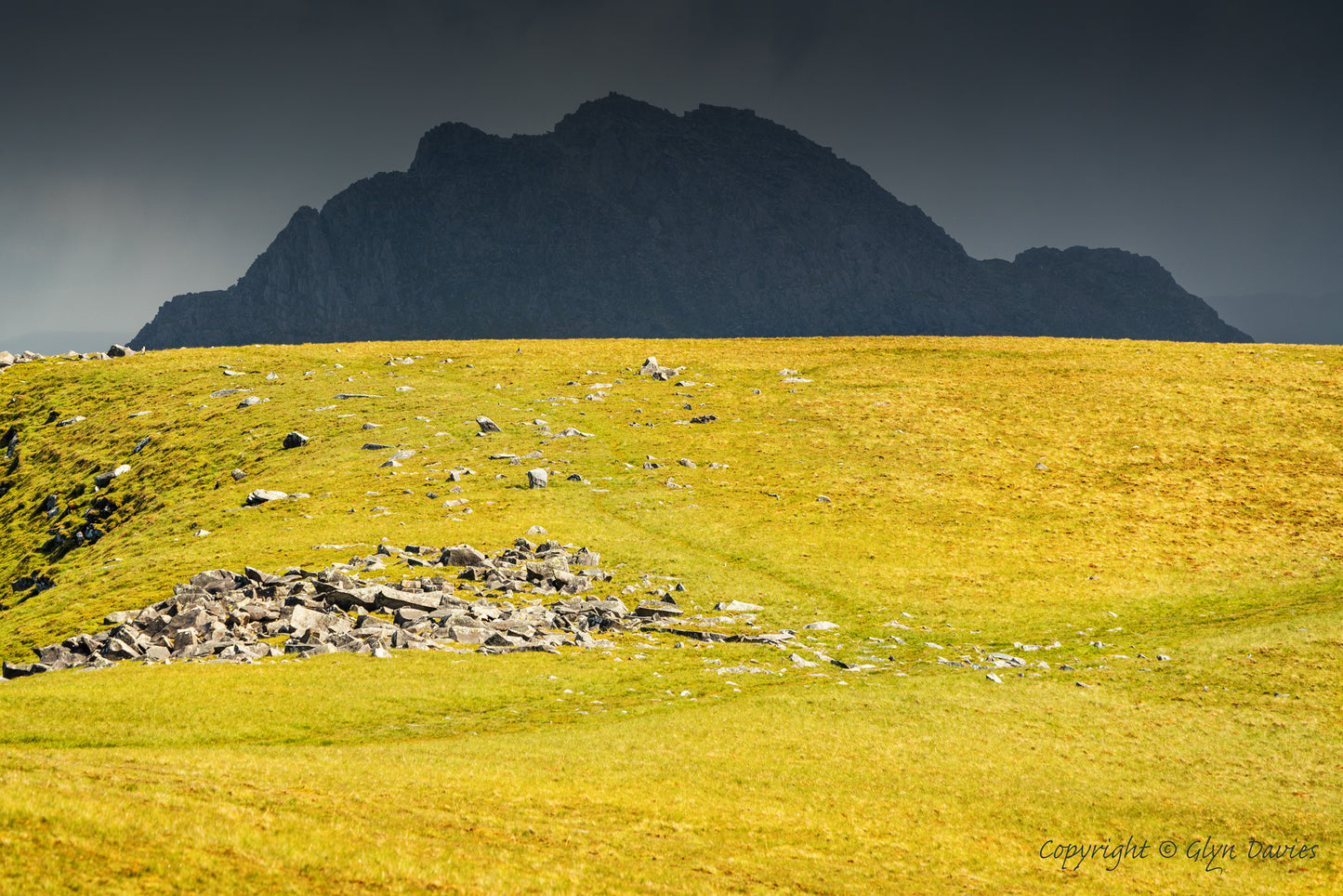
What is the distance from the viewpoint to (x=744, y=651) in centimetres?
4222

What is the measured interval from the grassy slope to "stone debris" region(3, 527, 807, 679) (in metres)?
2.66

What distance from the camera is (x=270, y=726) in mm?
30797

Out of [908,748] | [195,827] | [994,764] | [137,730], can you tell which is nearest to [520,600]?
[137,730]

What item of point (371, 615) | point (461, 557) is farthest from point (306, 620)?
point (461, 557)

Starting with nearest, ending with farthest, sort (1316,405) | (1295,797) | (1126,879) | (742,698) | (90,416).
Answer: (1126,879)
(1295,797)
(742,698)
(1316,405)
(90,416)

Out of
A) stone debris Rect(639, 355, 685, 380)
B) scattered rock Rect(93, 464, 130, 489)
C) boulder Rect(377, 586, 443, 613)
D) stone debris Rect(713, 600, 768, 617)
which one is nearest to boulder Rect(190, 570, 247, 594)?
boulder Rect(377, 586, 443, 613)

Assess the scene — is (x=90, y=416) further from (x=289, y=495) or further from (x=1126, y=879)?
(x=1126, y=879)

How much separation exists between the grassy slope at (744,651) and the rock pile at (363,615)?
282 centimetres

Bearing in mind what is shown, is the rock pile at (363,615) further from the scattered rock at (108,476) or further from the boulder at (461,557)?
the scattered rock at (108,476)

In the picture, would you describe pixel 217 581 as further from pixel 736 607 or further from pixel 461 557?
pixel 736 607

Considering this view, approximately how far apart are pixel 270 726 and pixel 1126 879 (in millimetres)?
28495

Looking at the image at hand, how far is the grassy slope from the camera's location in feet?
69.9

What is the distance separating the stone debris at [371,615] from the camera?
39625 mm

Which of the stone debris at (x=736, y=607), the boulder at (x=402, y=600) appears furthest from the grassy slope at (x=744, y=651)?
the boulder at (x=402, y=600)
